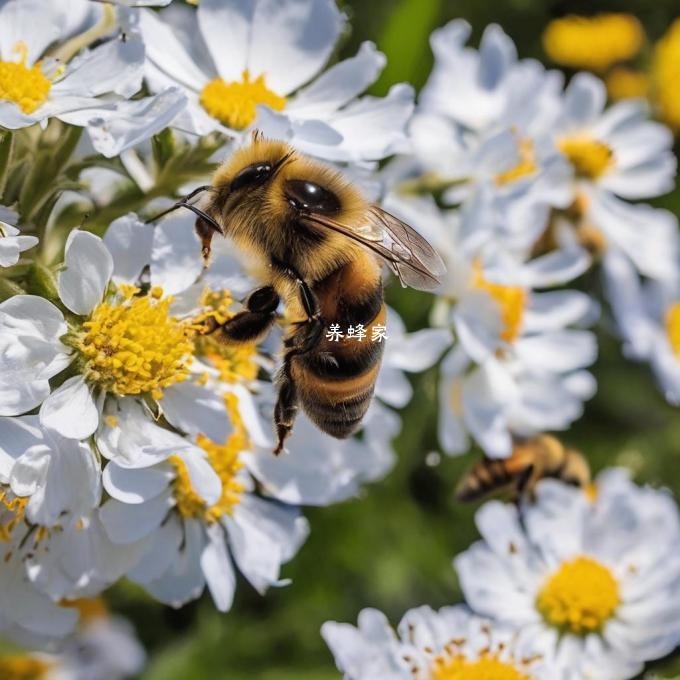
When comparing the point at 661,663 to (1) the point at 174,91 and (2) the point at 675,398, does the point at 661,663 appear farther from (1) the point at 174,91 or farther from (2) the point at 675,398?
(1) the point at 174,91

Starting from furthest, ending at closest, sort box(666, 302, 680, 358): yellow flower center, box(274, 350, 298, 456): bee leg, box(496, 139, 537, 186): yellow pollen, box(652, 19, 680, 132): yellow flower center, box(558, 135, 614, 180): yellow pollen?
box(652, 19, 680, 132): yellow flower center → box(666, 302, 680, 358): yellow flower center → box(558, 135, 614, 180): yellow pollen → box(496, 139, 537, 186): yellow pollen → box(274, 350, 298, 456): bee leg

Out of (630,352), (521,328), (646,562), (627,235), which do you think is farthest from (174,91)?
(630,352)

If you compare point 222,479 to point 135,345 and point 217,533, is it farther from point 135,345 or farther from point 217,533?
point 135,345

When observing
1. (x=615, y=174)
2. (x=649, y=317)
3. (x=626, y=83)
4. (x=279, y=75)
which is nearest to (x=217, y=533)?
(x=279, y=75)

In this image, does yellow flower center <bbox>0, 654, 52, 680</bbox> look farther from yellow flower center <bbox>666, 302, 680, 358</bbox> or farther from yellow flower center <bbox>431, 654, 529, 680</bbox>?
yellow flower center <bbox>666, 302, 680, 358</bbox>

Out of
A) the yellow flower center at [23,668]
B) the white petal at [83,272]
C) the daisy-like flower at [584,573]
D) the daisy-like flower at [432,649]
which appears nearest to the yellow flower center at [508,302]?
the daisy-like flower at [584,573]

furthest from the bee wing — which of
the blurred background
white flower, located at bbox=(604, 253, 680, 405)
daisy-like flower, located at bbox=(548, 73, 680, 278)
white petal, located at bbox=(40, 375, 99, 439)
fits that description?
white flower, located at bbox=(604, 253, 680, 405)
